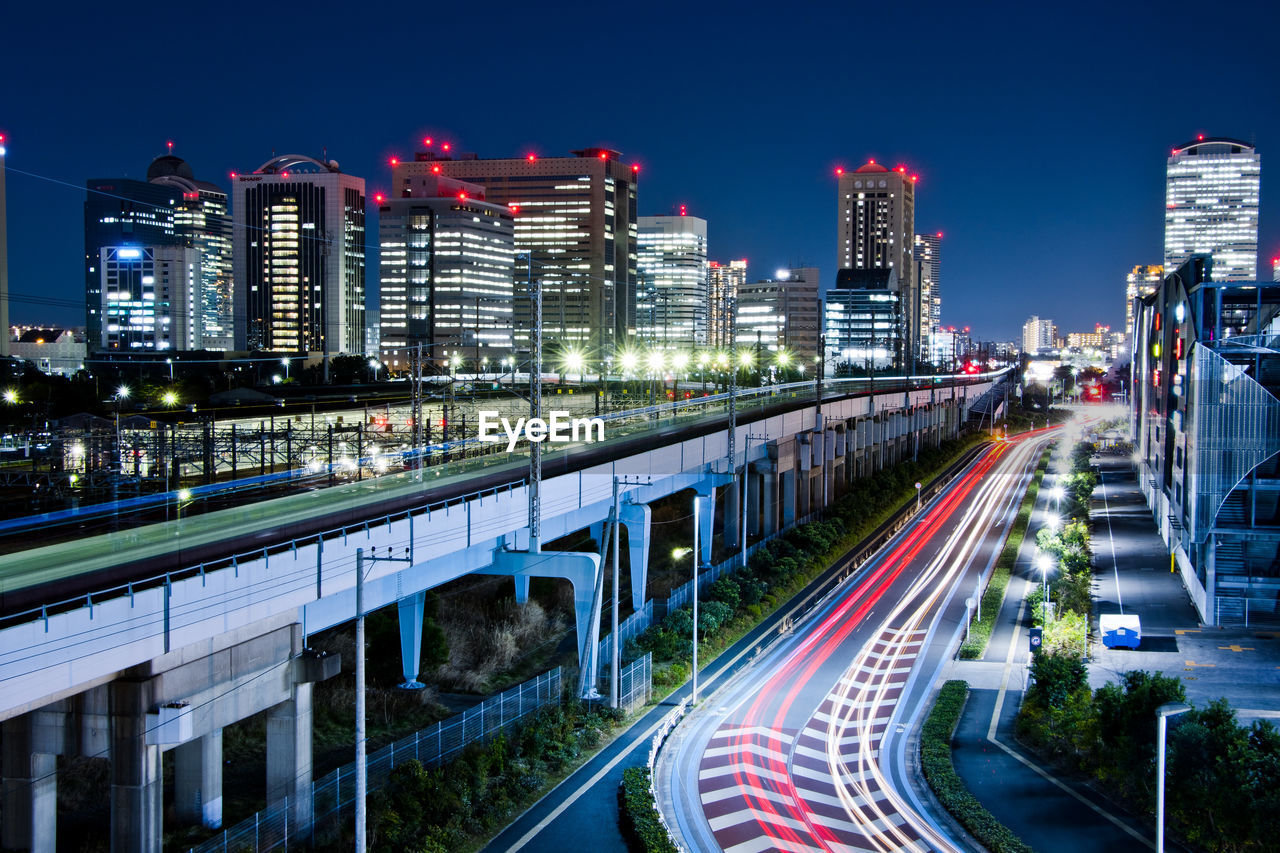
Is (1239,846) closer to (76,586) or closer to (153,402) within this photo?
(76,586)

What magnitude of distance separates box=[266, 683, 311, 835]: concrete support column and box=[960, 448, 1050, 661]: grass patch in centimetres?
2279

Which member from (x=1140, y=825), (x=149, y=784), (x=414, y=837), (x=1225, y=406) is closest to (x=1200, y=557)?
(x=1225, y=406)

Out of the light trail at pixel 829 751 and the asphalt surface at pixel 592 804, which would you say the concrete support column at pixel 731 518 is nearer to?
the light trail at pixel 829 751

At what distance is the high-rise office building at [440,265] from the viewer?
182375mm

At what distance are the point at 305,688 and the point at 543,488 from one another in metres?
12.6

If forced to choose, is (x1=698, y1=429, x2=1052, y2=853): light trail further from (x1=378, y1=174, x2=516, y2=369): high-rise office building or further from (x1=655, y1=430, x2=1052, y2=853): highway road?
(x1=378, y1=174, x2=516, y2=369): high-rise office building

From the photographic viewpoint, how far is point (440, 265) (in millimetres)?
188000

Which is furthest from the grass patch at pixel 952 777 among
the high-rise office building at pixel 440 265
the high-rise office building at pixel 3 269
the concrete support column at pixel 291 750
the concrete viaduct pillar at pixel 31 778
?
the high-rise office building at pixel 440 265

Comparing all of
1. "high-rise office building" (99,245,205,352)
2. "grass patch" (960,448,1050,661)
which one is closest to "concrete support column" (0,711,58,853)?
"grass patch" (960,448,1050,661)

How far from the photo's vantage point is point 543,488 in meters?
34.8

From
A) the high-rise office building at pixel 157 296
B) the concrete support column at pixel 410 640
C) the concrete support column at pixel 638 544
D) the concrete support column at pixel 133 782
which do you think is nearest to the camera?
the concrete support column at pixel 133 782

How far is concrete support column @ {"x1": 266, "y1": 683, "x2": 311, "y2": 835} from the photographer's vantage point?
22.7 meters

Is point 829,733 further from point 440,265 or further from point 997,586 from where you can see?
point 440,265

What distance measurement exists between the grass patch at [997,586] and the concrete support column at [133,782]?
86.2 ft
